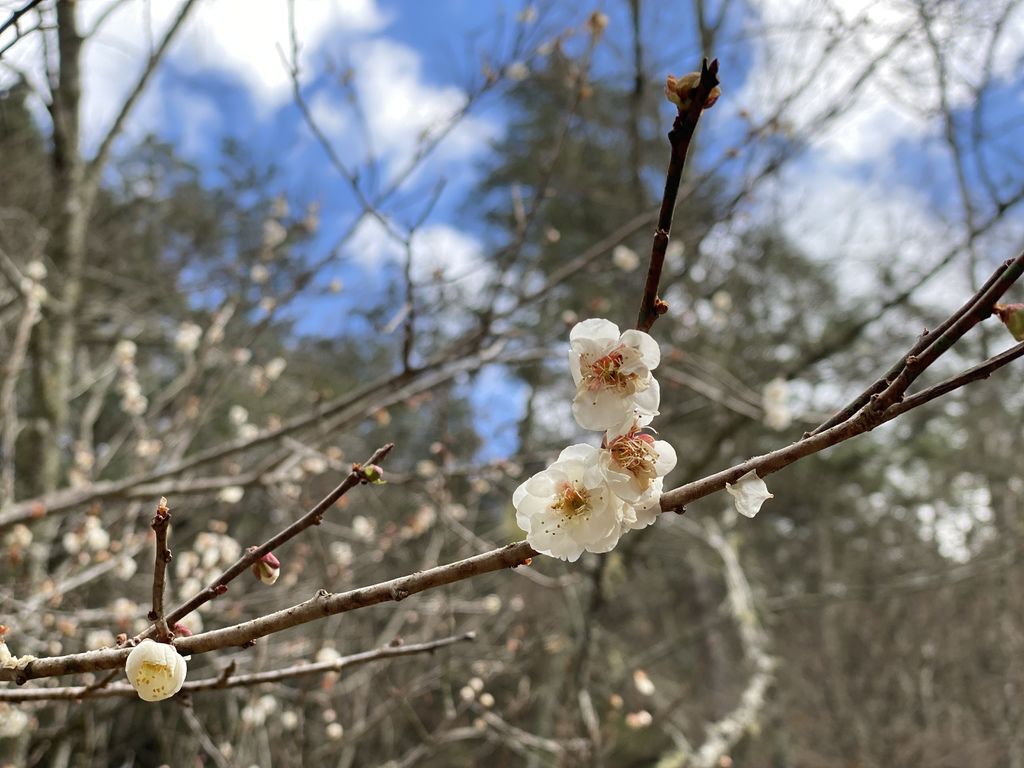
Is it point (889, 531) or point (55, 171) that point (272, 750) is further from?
point (889, 531)

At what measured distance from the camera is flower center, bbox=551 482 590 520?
910mm

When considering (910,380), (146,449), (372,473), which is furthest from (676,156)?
(146,449)

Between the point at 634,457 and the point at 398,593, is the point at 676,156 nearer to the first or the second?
the point at 634,457

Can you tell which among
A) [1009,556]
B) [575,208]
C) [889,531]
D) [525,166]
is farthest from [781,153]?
[889,531]

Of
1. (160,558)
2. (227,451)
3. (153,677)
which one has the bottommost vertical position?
(153,677)

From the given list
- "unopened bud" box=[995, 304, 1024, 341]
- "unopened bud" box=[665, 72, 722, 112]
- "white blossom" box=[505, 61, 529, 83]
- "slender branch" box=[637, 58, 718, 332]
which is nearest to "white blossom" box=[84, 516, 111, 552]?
"white blossom" box=[505, 61, 529, 83]

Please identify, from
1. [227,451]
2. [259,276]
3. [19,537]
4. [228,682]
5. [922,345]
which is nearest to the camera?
[922,345]

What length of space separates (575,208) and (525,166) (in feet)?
3.88

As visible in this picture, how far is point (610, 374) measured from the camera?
90 centimetres

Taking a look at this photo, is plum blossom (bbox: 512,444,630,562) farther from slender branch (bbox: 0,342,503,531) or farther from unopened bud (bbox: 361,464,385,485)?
slender branch (bbox: 0,342,503,531)

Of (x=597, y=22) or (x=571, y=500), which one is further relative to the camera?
A: (x=597, y=22)

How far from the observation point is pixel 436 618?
4621 millimetres

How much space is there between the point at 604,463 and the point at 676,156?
359mm

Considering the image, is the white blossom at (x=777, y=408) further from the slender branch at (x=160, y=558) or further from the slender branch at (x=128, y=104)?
the slender branch at (x=128, y=104)
